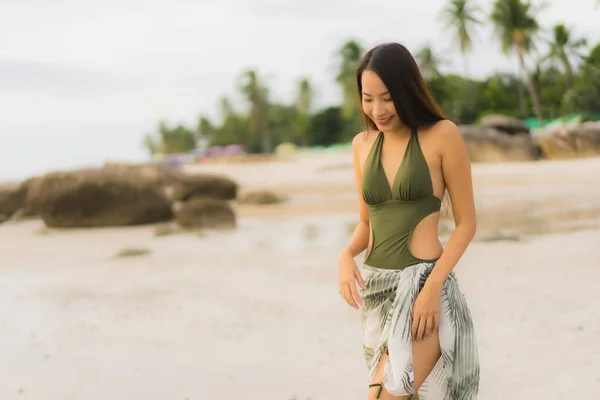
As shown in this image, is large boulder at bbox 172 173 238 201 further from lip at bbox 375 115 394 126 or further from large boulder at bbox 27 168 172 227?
lip at bbox 375 115 394 126

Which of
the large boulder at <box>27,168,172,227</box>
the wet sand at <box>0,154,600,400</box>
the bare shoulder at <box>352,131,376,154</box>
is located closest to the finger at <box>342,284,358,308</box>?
the bare shoulder at <box>352,131,376,154</box>

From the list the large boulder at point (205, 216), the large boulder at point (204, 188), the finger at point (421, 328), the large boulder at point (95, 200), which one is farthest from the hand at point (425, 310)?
the large boulder at point (204, 188)

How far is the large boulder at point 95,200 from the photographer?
14.9 m

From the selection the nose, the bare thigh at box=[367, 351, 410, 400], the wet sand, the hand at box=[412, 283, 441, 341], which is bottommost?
the wet sand

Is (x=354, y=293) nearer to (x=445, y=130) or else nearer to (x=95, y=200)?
(x=445, y=130)

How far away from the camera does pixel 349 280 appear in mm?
2217

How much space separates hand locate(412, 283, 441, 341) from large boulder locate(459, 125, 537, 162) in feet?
79.1

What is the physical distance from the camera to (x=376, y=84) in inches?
79.7

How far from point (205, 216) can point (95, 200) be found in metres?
2.92

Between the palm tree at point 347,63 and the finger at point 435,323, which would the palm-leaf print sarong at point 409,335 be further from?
the palm tree at point 347,63

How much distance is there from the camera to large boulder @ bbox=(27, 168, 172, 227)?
14.9m

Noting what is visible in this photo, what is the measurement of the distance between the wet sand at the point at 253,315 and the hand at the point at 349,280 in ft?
6.99

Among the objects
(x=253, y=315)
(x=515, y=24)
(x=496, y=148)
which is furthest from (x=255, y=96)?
(x=253, y=315)

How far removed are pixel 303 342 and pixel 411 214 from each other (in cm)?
350
